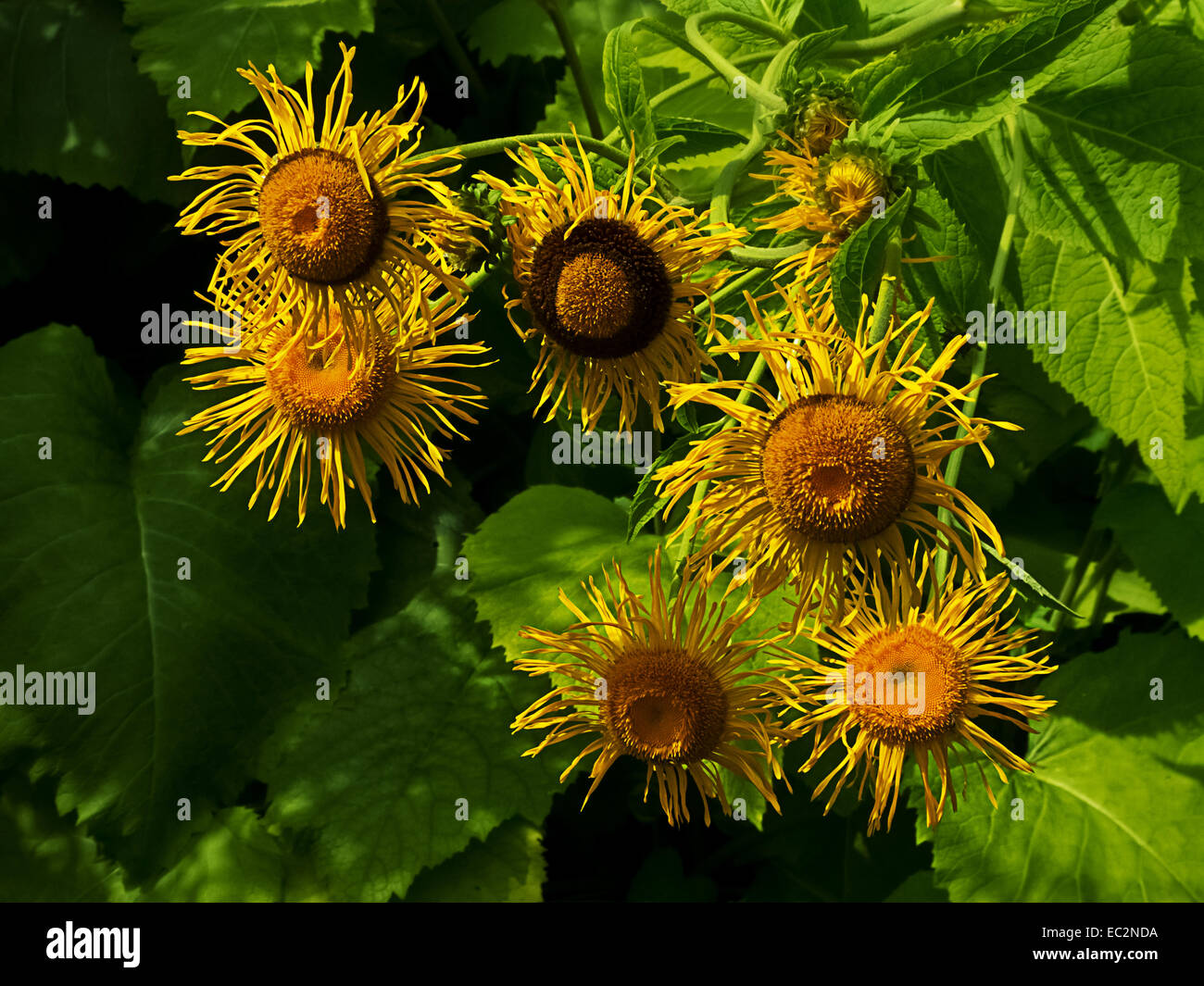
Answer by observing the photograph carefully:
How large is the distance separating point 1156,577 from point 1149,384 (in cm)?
21

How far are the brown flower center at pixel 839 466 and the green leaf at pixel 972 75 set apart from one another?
0.16 meters

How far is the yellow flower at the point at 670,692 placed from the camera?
2.09 feet

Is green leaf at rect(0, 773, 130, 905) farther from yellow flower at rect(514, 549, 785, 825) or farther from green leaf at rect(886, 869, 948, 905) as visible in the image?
green leaf at rect(886, 869, 948, 905)

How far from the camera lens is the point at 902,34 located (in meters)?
0.71

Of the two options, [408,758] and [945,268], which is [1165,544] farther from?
[408,758]

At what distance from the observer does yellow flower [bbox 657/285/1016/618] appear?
560 millimetres

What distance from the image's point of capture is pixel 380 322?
0.65 m

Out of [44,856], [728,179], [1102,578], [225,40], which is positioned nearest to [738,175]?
[728,179]

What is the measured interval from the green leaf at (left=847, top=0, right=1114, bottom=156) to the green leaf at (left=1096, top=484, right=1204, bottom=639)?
505mm

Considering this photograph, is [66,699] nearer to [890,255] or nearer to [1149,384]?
[890,255]

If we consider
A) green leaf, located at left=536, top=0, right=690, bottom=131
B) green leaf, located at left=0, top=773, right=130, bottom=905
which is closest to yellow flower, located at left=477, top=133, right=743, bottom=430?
green leaf, located at left=536, top=0, right=690, bottom=131

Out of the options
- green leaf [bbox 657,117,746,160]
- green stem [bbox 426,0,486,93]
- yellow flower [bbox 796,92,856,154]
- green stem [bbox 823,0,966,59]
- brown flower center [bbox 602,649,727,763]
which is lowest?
brown flower center [bbox 602,649,727,763]

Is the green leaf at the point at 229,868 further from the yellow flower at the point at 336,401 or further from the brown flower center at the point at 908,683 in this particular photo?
the brown flower center at the point at 908,683
